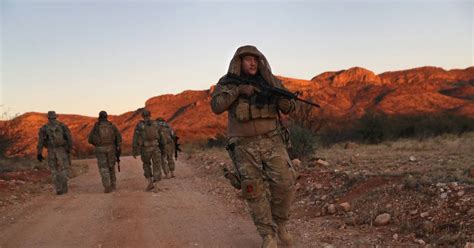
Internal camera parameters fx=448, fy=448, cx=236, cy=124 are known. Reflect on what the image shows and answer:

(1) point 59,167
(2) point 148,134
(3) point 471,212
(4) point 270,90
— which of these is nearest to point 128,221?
(4) point 270,90

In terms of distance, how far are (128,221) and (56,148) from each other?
5.34m

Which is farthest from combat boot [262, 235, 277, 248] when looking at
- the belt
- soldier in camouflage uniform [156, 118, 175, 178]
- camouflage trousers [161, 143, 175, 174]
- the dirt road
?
camouflage trousers [161, 143, 175, 174]

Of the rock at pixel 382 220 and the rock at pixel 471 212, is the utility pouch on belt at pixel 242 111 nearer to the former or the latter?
the rock at pixel 382 220

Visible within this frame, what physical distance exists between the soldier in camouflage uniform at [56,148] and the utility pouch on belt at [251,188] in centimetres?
793

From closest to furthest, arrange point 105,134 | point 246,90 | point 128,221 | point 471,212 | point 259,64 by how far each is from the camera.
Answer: point 246,90 < point 471,212 < point 259,64 < point 128,221 < point 105,134

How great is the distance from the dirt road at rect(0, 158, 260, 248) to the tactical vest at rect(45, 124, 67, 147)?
1.37 metres

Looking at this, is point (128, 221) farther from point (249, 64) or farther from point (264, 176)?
point (249, 64)

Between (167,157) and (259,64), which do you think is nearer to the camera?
(259,64)

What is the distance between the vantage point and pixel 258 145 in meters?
4.90

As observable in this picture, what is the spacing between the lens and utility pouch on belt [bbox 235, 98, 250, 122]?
4824mm

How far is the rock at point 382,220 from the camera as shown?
5.64 m

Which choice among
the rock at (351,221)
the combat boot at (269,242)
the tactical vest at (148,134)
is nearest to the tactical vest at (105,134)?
the tactical vest at (148,134)

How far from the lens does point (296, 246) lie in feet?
17.1

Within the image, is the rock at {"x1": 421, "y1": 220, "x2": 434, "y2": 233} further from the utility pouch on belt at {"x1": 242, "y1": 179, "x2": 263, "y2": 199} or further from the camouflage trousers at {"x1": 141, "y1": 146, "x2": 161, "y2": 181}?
the camouflage trousers at {"x1": 141, "y1": 146, "x2": 161, "y2": 181}
